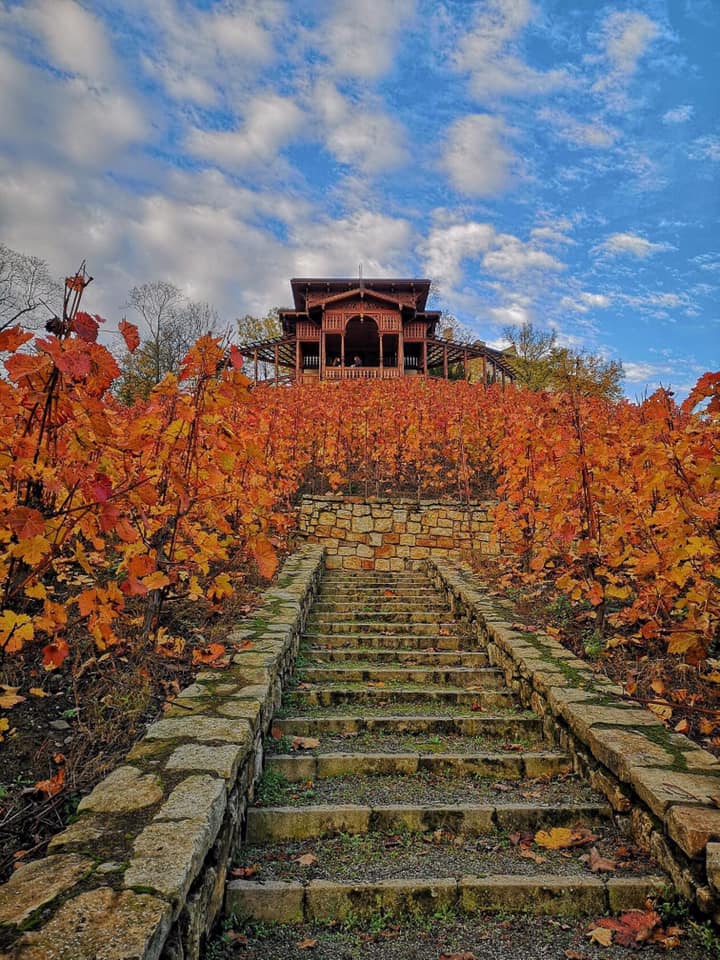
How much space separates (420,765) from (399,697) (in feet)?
3.04

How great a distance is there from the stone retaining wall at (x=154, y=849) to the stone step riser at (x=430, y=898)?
0.67 feet

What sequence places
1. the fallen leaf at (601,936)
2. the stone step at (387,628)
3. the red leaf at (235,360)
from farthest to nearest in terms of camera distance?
the stone step at (387,628)
the red leaf at (235,360)
the fallen leaf at (601,936)

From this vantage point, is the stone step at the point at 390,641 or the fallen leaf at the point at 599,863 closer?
the fallen leaf at the point at 599,863

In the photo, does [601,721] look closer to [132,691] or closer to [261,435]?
[132,691]

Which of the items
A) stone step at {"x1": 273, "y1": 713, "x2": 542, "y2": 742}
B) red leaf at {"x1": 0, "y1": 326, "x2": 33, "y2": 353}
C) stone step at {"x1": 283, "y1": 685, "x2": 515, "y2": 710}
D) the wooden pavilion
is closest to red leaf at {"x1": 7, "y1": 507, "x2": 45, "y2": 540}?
red leaf at {"x1": 0, "y1": 326, "x2": 33, "y2": 353}

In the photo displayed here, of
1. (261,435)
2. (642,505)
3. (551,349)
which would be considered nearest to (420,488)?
(261,435)

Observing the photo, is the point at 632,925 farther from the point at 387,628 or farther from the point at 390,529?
the point at 390,529

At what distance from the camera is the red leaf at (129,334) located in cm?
248

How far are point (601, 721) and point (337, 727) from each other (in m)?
1.65

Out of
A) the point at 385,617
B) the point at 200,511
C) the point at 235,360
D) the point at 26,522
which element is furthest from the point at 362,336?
the point at 26,522

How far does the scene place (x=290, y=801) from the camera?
2885 millimetres

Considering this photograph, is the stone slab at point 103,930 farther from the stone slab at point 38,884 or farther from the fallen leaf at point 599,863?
the fallen leaf at point 599,863

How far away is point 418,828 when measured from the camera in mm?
2709

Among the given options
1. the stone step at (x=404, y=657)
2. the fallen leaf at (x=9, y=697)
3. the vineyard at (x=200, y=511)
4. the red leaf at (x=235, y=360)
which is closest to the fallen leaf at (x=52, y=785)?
the vineyard at (x=200, y=511)
